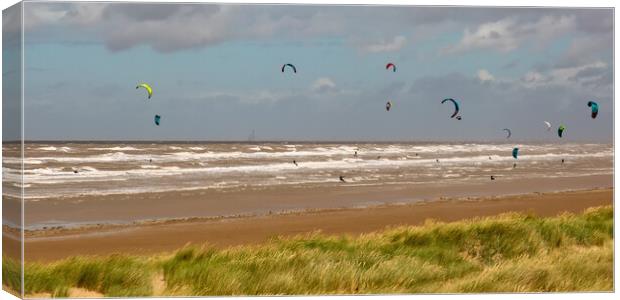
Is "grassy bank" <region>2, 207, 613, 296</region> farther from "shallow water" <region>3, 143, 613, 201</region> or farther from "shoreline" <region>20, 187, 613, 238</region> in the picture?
"shallow water" <region>3, 143, 613, 201</region>

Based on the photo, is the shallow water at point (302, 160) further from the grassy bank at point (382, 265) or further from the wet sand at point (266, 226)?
the grassy bank at point (382, 265)

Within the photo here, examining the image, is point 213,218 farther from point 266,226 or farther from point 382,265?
point 382,265

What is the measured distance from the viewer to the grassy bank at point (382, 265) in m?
8.72

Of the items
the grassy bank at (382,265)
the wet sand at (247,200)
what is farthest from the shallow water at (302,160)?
the grassy bank at (382,265)

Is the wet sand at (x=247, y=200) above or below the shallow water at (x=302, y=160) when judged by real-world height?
below

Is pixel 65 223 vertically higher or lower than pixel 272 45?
lower

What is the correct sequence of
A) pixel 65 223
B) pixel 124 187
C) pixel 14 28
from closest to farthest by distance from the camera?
1. pixel 14 28
2. pixel 65 223
3. pixel 124 187

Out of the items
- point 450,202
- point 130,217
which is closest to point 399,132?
point 450,202

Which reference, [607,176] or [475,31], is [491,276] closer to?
[607,176]

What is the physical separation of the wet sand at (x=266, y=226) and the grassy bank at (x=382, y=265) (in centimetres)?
10

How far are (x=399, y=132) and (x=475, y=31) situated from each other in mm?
1037

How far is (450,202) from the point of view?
32.4 ft

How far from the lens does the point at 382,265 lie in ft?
30.1

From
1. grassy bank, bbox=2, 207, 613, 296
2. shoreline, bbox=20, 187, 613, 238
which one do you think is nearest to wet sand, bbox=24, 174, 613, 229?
shoreline, bbox=20, 187, 613, 238
